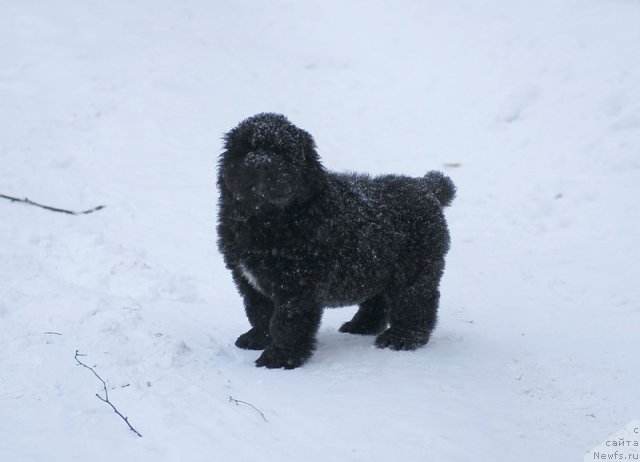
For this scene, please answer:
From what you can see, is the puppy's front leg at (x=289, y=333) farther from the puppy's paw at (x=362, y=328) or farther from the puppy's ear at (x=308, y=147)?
the puppy's paw at (x=362, y=328)

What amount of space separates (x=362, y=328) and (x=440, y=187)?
5.26 ft

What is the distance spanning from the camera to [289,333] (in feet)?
17.6

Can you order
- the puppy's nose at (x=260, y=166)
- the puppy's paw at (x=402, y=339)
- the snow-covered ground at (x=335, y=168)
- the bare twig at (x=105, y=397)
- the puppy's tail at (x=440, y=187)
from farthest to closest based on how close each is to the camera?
the puppy's tail at (x=440, y=187)
the puppy's paw at (x=402, y=339)
the puppy's nose at (x=260, y=166)
the snow-covered ground at (x=335, y=168)
the bare twig at (x=105, y=397)

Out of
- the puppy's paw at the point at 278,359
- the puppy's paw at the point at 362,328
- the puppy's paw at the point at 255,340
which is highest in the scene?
the puppy's paw at the point at 278,359

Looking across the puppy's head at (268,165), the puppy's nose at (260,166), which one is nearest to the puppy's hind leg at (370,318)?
the puppy's head at (268,165)

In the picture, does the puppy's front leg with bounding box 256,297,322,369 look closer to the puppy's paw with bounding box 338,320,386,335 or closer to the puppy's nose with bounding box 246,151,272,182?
the puppy's nose with bounding box 246,151,272,182

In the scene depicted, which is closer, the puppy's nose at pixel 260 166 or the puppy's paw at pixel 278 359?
the puppy's nose at pixel 260 166

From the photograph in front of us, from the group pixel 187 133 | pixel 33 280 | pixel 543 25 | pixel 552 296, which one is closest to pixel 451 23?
pixel 543 25

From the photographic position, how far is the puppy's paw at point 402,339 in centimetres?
599

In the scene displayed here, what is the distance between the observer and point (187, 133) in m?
12.4

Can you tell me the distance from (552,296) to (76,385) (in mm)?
5594

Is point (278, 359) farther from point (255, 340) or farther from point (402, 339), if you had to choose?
point (402, 339)

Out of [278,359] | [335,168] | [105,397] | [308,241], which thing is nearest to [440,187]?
[308,241]

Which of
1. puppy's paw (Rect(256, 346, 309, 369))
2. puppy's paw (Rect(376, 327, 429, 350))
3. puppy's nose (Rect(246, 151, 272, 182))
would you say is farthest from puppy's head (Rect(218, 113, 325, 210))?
puppy's paw (Rect(376, 327, 429, 350))
